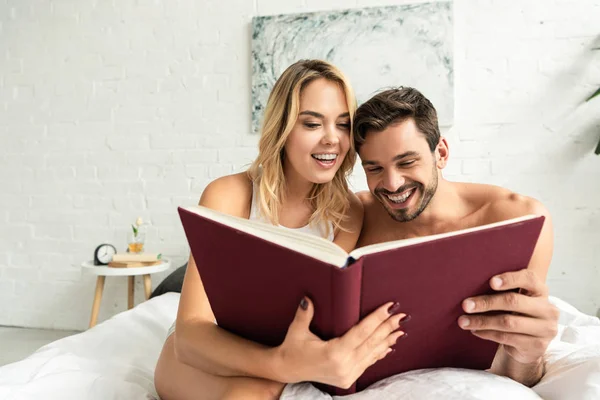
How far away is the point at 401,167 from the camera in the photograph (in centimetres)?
123

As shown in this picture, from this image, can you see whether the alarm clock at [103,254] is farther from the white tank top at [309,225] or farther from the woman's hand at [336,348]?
the woman's hand at [336,348]

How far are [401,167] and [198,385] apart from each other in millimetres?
713

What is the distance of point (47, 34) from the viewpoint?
314cm

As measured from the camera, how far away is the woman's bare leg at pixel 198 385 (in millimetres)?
913

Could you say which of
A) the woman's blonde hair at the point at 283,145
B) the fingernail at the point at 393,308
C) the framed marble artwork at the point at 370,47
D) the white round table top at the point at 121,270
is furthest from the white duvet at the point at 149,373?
the framed marble artwork at the point at 370,47

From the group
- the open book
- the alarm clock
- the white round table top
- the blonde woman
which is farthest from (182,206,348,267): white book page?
the alarm clock

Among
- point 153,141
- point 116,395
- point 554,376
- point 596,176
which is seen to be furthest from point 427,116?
point 153,141

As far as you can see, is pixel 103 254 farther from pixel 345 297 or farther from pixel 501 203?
pixel 345 297

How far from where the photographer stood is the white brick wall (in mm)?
2508

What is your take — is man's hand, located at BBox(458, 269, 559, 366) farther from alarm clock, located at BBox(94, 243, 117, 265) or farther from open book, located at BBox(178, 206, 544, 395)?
alarm clock, located at BBox(94, 243, 117, 265)

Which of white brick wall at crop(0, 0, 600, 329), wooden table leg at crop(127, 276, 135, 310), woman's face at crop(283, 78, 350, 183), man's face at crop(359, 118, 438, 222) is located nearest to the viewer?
man's face at crop(359, 118, 438, 222)

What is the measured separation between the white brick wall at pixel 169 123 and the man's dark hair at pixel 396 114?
4.72 ft

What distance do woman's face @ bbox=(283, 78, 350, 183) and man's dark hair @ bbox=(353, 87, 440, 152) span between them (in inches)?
2.8

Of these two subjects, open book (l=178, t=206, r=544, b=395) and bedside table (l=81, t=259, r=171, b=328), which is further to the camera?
bedside table (l=81, t=259, r=171, b=328)
